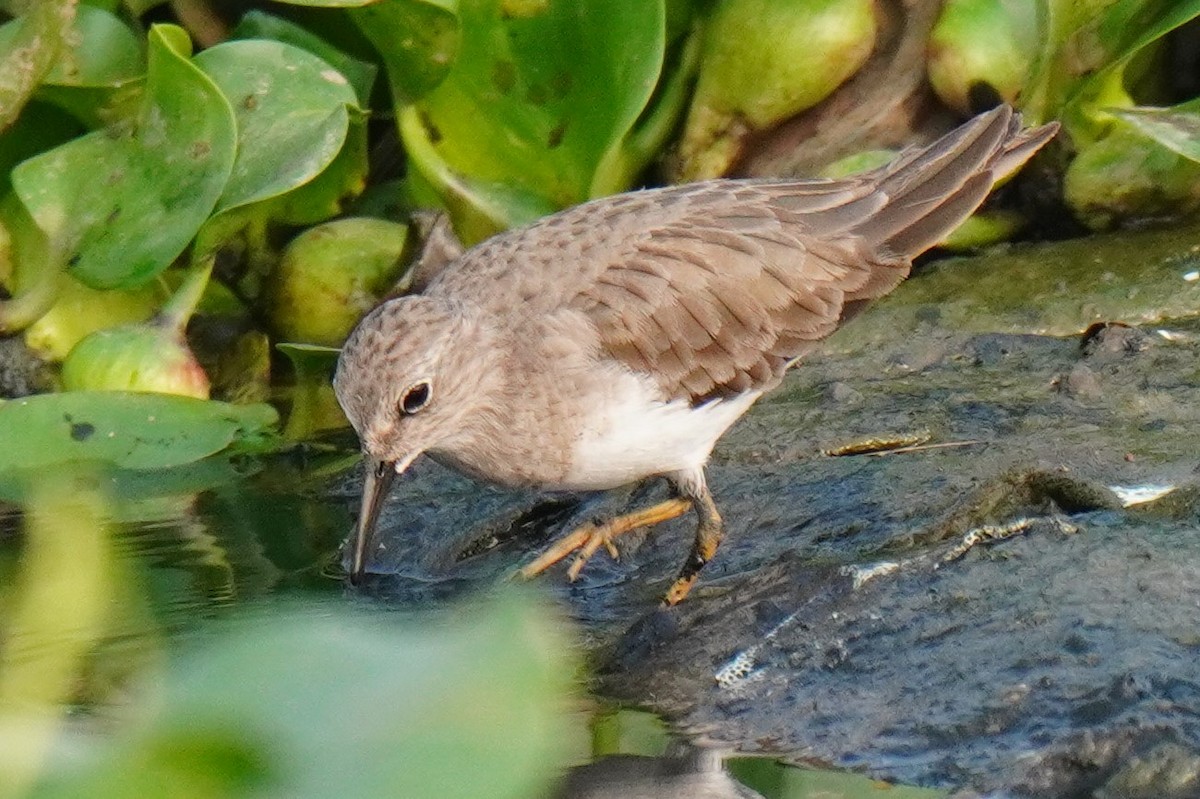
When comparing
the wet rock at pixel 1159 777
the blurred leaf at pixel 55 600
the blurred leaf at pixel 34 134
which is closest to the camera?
the wet rock at pixel 1159 777

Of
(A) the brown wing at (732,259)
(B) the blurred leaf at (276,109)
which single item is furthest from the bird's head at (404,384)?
(B) the blurred leaf at (276,109)

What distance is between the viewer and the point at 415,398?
4641 mm

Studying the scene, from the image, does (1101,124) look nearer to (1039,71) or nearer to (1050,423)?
(1039,71)

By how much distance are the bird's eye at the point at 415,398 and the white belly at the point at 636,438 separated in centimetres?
41

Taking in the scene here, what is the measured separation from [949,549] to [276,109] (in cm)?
308

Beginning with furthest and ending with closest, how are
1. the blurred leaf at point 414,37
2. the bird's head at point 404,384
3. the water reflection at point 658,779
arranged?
the blurred leaf at point 414,37, the bird's head at point 404,384, the water reflection at point 658,779

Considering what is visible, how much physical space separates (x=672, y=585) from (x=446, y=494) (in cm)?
105

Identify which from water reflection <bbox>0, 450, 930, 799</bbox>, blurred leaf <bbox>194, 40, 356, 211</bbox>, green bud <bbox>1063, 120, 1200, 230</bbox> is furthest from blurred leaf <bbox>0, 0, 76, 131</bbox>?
green bud <bbox>1063, 120, 1200, 230</bbox>

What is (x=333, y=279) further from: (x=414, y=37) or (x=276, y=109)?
(x=414, y=37)

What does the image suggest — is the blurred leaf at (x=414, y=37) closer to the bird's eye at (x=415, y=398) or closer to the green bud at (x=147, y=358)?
the green bud at (x=147, y=358)

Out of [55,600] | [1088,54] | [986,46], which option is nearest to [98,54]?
[55,600]

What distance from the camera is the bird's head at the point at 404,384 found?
4566 millimetres

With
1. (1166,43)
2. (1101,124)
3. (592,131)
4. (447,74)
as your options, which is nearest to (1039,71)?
(1101,124)

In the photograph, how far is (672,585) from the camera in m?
4.74
